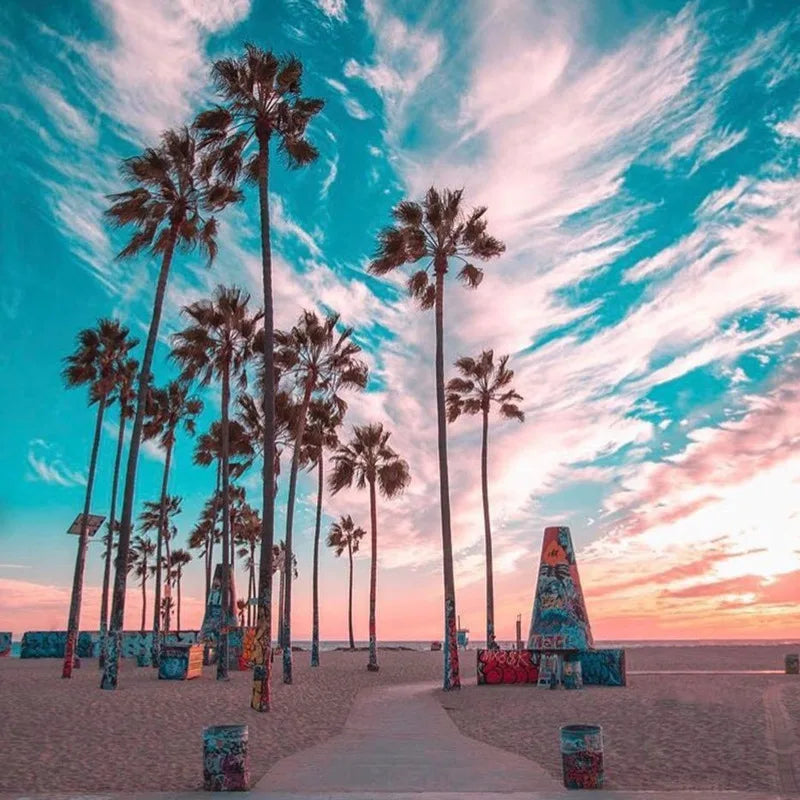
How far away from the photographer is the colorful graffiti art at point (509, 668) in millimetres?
28891

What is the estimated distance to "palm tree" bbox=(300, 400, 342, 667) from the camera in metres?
38.7

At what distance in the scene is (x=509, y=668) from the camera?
29.0m

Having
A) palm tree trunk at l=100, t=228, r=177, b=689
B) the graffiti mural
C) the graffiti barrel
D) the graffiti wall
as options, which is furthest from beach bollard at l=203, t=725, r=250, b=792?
the graffiti mural

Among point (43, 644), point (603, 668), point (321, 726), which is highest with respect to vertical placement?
point (43, 644)

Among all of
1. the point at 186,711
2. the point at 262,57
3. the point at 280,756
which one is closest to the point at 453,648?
the point at 186,711

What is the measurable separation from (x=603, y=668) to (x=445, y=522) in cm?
733

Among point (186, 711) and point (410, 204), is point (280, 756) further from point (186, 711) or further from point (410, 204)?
point (410, 204)

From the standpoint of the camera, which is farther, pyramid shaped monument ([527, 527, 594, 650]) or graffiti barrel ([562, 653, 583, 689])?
pyramid shaped monument ([527, 527, 594, 650])

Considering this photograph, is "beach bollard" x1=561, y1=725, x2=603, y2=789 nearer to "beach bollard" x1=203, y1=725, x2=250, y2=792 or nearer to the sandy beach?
the sandy beach

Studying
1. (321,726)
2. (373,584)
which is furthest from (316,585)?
(321,726)

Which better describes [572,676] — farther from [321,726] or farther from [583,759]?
[583,759]

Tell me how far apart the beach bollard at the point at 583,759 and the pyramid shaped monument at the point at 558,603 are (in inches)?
748

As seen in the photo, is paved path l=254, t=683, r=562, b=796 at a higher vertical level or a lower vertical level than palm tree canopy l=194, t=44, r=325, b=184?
lower

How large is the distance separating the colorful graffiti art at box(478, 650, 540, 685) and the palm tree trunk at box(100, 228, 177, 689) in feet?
41.4
